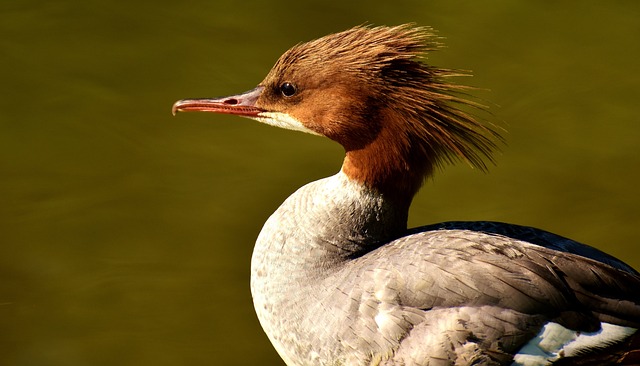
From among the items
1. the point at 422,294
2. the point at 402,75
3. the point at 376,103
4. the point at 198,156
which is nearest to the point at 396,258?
the point at 422,294

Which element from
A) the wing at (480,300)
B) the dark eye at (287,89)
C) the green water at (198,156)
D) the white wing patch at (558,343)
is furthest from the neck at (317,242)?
the white wing patch at (558,343)

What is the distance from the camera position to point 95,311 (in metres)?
4.91

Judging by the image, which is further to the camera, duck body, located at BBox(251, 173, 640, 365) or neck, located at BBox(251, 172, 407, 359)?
neck, located at BBox(251, 172, 407, 359)

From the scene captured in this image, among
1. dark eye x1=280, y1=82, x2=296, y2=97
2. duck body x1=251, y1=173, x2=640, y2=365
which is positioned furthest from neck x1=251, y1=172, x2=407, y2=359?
dark eye x1=280, y1=82, x2=296, y2=97

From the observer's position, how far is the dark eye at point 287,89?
4.18 metres

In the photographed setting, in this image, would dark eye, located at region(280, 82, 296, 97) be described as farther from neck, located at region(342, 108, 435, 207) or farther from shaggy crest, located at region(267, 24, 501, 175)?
neck, located at region(342, 108, 435, 207)

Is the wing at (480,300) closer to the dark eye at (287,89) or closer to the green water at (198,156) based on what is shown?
the dark eye at (287,89)

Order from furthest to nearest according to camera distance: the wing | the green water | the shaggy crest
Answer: the green water → the shaggy crest → the wing

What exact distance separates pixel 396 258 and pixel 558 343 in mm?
701

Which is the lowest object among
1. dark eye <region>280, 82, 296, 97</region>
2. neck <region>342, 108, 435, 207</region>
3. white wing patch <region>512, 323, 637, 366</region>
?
white wing patch <region>512, 323, 637, 366</region>

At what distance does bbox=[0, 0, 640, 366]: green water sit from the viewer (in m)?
4.93

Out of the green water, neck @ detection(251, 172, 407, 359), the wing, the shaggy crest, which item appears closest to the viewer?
the wing

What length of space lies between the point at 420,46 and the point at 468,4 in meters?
3.11

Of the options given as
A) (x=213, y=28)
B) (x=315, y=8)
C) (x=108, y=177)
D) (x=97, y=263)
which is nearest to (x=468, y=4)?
(x=315, y=8)
